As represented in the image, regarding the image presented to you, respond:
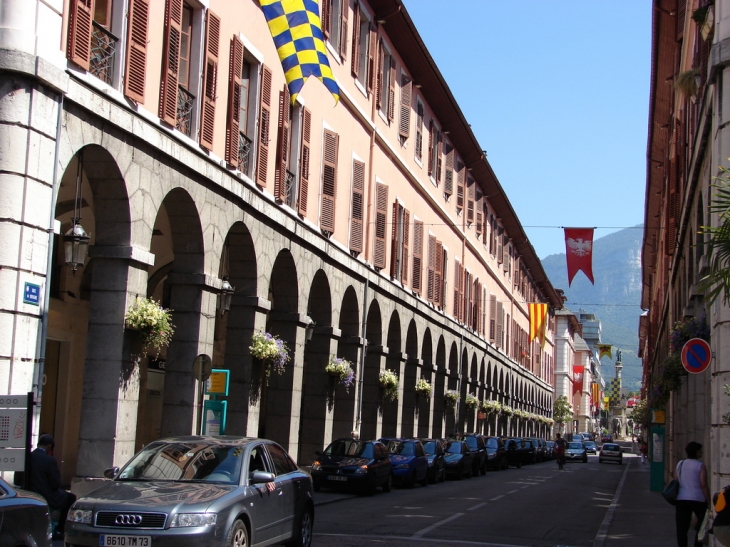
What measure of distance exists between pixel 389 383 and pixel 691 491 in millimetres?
19720

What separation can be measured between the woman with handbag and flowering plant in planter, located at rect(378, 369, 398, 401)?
19.3 meters

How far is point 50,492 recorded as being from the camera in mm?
12523

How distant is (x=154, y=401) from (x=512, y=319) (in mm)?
43649

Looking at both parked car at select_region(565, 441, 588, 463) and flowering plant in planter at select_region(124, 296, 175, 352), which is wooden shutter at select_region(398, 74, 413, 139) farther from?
parked car at select_region(565, 441, 588, 463)

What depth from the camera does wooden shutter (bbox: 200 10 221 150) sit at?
1981 centimetres

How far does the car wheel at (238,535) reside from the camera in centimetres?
1103

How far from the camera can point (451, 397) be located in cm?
4447

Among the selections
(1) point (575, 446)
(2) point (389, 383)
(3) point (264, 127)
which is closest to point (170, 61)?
(3) point (264, 127)

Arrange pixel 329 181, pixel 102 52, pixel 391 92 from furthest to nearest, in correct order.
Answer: pixel 391 92, pixel 329 181, pixel 102 52

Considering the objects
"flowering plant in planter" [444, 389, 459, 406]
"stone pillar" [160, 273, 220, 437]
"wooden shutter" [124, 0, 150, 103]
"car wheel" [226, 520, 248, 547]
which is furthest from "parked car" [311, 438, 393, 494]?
"flowering plant in planter" [444, 389, 459, 406]

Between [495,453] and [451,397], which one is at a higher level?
[451,397]

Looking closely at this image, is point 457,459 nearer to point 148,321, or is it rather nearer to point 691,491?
point 148,321

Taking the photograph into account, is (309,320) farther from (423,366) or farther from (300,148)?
(423,366)

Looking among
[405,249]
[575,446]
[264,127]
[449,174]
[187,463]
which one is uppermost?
[449,174]
